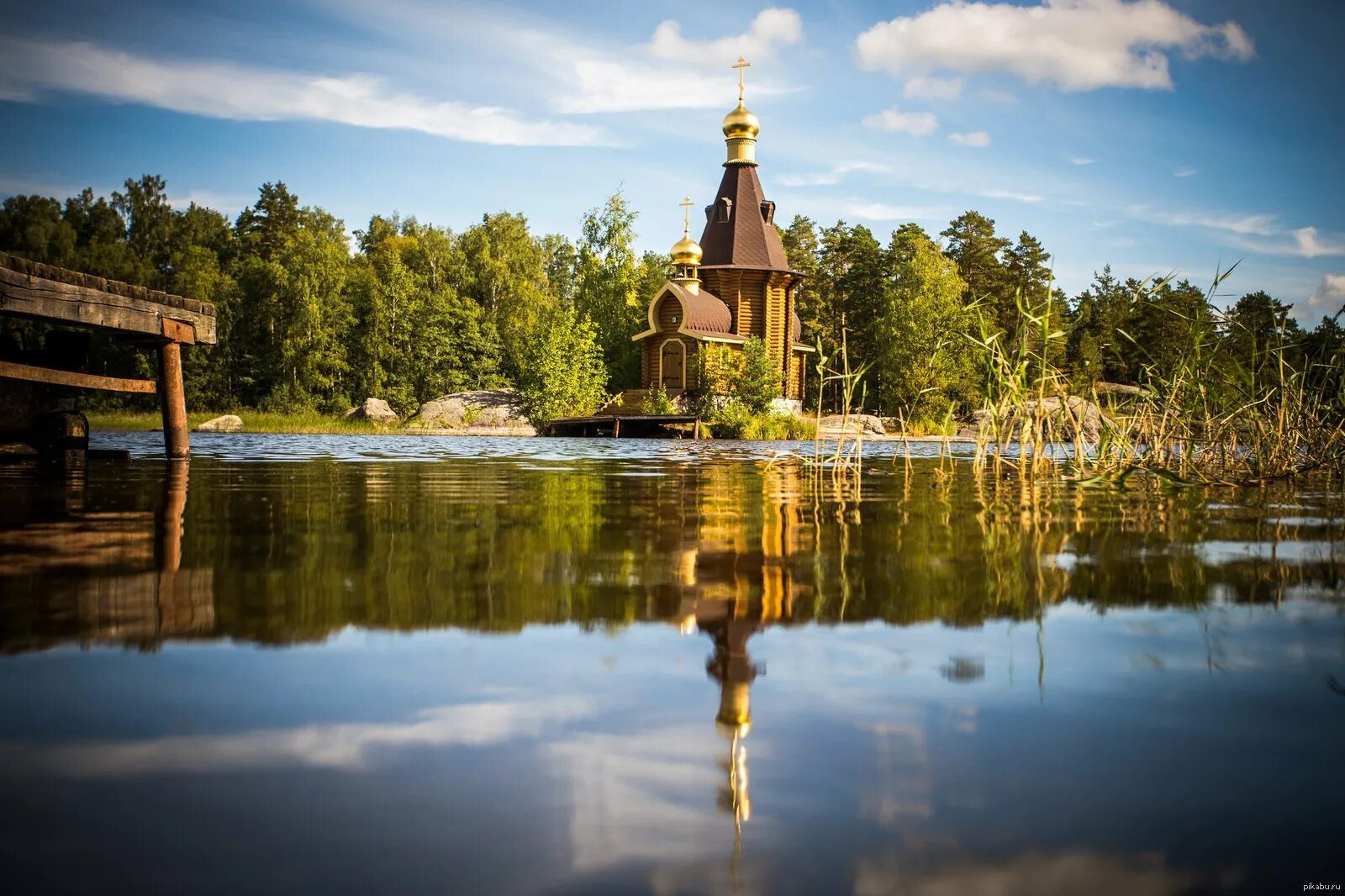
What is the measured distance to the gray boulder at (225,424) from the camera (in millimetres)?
41000

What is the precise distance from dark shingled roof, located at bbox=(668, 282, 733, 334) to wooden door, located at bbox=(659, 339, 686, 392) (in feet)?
4.44

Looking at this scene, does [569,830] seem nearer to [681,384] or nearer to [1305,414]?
[1305,414]

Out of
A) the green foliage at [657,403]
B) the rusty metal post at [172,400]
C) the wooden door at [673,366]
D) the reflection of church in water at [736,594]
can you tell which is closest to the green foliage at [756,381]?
the green foliage at [657,403]

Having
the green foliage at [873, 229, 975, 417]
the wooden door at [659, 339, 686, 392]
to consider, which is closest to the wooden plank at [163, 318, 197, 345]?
the wooden door at [659, 339, 686, 392]

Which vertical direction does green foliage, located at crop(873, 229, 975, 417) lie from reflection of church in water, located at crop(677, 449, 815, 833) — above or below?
above

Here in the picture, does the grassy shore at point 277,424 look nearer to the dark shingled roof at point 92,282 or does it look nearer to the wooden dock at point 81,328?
the wooden dock at point 81,328

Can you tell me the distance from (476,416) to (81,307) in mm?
35639

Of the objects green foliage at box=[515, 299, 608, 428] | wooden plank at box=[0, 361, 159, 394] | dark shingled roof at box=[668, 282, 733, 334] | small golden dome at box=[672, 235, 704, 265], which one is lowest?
wooden plank at box=[0, 361, 159, 394]

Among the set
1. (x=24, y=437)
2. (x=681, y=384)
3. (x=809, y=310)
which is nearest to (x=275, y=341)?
(x=681, y=384)

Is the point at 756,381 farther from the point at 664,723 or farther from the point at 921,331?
the point at 664,723

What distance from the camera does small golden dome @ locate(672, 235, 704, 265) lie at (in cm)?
4803

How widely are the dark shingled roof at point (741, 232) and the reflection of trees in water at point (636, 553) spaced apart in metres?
42.6

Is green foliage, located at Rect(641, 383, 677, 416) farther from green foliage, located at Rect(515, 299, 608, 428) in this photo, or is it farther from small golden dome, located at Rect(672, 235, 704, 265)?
small golden dome, located at Rect(672, 235, 704, 265)

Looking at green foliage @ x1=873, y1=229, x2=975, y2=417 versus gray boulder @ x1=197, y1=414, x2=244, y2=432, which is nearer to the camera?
gray boulder @ x1=197, y1=414, x2=244, y2=432
